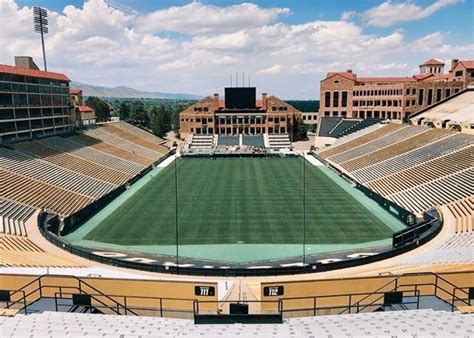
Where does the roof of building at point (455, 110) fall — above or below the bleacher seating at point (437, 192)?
above

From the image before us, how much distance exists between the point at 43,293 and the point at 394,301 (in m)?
11.3

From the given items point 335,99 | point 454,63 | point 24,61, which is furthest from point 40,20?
point 454,63

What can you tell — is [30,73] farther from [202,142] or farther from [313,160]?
[313,160]

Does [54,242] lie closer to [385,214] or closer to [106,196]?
[106,196]

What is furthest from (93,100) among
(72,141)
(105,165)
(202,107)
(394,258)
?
(394,258)

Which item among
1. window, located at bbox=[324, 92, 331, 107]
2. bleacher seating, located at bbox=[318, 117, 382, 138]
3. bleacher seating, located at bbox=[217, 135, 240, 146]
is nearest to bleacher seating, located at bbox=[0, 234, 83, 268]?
bleacher seating, located at bbox=[217, 135, 240, 146]

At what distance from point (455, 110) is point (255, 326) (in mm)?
60281

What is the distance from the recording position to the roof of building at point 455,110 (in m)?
54.7

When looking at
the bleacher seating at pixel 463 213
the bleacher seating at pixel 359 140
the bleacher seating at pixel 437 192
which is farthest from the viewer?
the bleacher seating at pixel 359 140

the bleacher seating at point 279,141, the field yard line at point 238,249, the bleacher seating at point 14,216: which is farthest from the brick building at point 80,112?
the field yard line at point 238,249

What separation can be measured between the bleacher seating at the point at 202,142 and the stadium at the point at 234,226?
0.95 m

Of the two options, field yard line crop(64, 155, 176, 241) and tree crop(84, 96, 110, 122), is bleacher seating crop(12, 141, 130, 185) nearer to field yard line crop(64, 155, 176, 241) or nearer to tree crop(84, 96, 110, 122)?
field yard line crop(64, 155, 176, 241)

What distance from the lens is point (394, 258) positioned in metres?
22.0

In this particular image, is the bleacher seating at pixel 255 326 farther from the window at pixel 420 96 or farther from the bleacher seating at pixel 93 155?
the window at pixel 420 96
